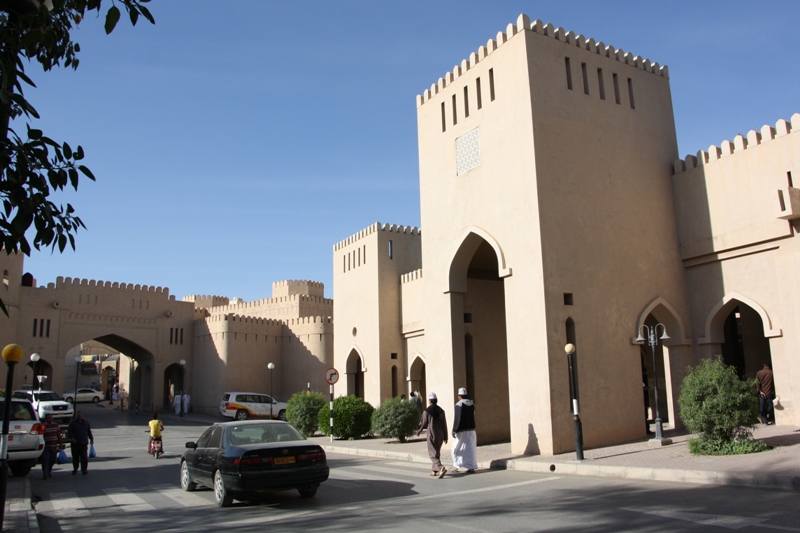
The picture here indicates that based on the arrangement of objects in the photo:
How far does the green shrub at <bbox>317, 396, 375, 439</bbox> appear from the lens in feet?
69.1

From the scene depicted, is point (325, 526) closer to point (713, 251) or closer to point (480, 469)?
point (480, 469)

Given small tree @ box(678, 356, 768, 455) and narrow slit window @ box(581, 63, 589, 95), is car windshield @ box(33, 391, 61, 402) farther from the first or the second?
small tree @ box(678, 356, 768, 455)

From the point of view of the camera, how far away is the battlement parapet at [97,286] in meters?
37.6

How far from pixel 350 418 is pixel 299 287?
28.8m

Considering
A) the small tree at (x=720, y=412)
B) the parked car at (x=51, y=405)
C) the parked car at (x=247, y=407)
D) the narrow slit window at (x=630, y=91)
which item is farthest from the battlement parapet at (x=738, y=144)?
the parked car at (x=51, y=405)

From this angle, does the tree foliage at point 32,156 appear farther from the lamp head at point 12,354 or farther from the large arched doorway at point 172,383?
the large arched doorway at point 172,383

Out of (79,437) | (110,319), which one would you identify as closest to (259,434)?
(79,437)

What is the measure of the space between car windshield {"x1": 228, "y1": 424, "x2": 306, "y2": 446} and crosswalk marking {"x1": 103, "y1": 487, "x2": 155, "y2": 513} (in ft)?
4.97

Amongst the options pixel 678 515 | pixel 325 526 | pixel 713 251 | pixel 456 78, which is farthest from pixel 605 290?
pixel 325 526

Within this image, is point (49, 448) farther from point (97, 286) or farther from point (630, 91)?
point (97, 286)

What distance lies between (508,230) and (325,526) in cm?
917

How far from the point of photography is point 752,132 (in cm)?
1502

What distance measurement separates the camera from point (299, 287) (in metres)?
49.0

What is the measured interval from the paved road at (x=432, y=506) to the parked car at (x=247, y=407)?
1924cm
